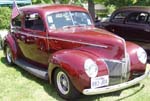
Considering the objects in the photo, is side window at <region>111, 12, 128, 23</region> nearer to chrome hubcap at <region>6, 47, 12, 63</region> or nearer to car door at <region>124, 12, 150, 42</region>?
car door at <region>124, 12, 150, 42</region>

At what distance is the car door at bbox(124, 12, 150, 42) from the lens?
881 cm

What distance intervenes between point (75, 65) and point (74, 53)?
38cm

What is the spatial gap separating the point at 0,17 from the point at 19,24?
43.4 ft

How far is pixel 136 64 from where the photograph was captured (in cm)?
612

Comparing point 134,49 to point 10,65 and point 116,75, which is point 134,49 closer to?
point 116,75

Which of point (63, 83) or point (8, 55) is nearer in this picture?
point (63, 83)

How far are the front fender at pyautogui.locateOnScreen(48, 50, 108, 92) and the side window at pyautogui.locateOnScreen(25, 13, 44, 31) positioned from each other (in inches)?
52.6

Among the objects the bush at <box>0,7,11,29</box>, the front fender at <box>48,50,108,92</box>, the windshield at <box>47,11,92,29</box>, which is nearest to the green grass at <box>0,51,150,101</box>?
the front fender at <box>48,50,108,92</box>

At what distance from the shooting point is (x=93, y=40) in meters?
5.98

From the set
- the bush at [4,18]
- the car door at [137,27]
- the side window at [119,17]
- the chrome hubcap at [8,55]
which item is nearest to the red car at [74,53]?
the chrome hubcap at [8,55]

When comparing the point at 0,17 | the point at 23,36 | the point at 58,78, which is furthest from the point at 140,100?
the point at 0,17

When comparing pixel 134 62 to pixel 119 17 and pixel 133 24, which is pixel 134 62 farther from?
pixel 119 17

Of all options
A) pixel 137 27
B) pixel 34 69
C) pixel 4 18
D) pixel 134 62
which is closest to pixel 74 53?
pixel 134 62

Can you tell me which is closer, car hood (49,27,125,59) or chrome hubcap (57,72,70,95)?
car hood (49,27,125,59)
